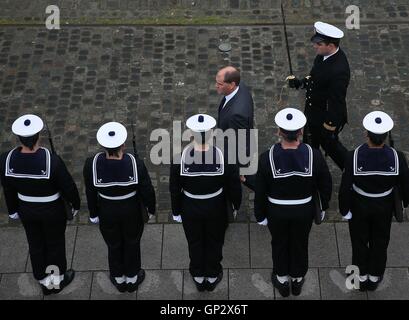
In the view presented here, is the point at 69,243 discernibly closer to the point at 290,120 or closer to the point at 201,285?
the point at 201,285

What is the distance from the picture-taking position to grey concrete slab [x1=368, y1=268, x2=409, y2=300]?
6855 millimetres

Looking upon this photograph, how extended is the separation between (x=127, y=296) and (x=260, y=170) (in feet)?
6.07

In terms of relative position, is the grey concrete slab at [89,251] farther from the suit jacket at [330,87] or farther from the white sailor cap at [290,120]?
the suit jacket at [330,87]

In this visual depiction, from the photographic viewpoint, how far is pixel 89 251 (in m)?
7.41

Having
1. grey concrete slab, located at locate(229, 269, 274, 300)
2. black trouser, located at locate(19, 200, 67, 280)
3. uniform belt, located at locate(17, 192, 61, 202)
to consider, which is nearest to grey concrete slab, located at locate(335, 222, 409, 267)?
grey concrete slab, located at locate(229, 269, 274, 300)

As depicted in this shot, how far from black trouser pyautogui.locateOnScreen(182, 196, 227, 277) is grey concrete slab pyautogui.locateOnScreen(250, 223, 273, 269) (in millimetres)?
438

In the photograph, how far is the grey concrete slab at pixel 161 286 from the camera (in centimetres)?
695

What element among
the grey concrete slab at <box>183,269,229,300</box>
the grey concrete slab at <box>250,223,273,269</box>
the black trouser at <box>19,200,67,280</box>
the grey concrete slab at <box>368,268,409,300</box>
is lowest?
the grey concrete slab at <box>183,269,229,300</box>

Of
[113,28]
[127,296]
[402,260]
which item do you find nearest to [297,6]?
[113,28]

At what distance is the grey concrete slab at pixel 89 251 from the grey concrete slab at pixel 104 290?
126mm

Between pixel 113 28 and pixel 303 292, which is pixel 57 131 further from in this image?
pixel 303 292

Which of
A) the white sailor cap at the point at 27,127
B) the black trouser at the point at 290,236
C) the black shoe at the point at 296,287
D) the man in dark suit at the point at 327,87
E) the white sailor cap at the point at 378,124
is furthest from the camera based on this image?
the man in dark suit at the point at 327,87

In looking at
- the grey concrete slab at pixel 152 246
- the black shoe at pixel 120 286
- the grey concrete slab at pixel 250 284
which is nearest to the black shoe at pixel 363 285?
the grey concrete slab at pixel 250 284

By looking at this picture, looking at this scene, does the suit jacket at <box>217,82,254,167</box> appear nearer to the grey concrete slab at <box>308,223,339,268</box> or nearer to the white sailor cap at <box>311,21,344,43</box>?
the white sailor cap at <box>311,21,344,43</box>
